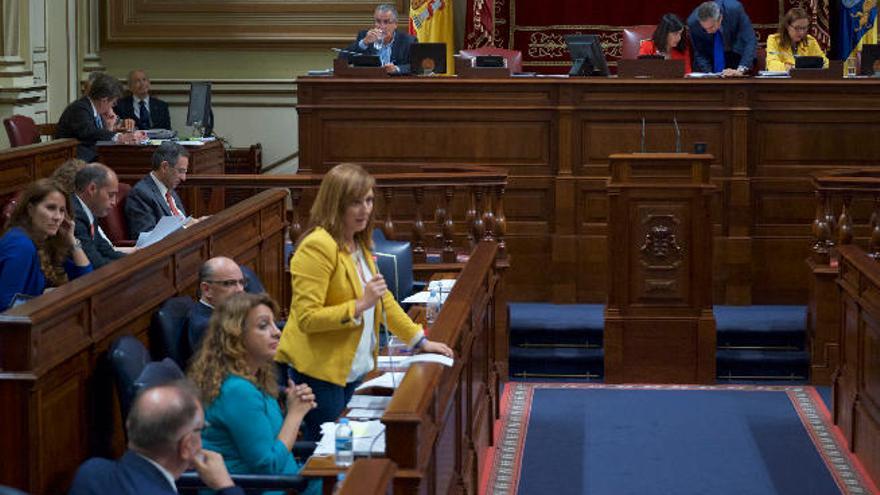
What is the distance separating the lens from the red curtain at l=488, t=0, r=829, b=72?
1348 centimetres

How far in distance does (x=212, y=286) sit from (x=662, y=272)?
3807mm

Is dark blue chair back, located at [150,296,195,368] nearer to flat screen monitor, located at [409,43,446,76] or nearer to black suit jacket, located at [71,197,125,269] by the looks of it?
black suit jacket, located at [71,197,125,269]

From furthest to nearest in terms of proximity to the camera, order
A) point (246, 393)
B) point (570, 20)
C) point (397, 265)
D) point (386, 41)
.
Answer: point (570, 20), point (386, 41), point (397, 265), point (246, 393)

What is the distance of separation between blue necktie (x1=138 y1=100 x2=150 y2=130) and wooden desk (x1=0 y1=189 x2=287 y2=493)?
21.8ft

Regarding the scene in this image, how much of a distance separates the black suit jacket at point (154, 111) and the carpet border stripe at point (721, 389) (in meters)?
5.12

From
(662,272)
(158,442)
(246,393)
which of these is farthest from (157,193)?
(158,442)

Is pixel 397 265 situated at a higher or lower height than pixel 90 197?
lower

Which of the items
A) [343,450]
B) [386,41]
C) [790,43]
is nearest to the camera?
[343,450]

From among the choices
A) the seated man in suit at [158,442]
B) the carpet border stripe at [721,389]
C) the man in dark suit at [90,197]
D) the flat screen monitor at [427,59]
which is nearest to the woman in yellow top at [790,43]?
the flat screen monitor at [427,59]

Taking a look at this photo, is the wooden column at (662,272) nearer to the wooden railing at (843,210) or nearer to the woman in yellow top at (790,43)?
the wooden railing at (843,210)

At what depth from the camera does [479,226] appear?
29.2 feet

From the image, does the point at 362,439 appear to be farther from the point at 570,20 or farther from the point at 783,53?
the point at 570,20

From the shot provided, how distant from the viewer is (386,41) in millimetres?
11359

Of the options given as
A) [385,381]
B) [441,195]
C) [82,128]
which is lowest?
[385,381]
